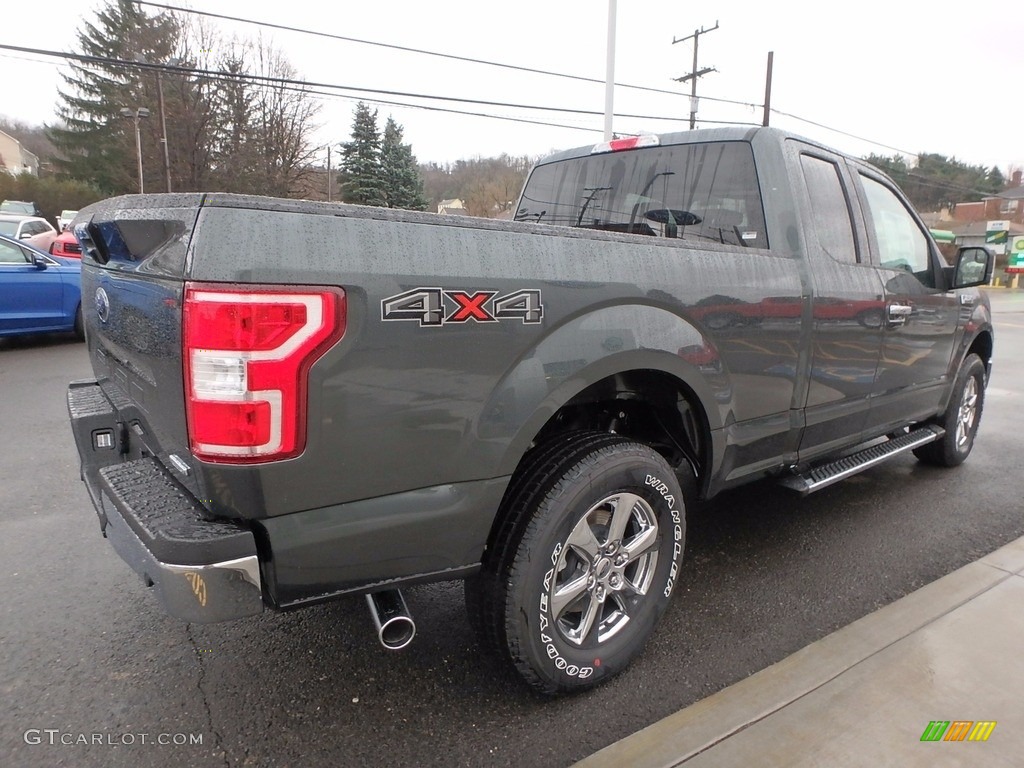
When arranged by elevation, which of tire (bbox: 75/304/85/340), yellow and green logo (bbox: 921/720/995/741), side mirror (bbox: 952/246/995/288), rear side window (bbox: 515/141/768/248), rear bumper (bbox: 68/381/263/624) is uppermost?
rear side window (bbox: 515/141/768/248)

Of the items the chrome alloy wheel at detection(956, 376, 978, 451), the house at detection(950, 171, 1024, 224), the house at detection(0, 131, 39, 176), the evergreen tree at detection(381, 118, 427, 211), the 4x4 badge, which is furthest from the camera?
the house at detection(0, 131, 39, 176)

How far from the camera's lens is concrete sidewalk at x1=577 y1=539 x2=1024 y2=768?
2023mm

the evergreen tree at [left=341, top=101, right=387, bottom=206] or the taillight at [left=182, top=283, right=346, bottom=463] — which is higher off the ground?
the evergreen tree at [left=341, top=101, right=387, bottom=206]

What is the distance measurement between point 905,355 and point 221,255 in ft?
11.9

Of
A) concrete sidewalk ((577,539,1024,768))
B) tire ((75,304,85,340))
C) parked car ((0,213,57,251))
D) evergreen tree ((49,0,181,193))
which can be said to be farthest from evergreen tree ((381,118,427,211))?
concrete sidewalk ((577,539,1024,768))

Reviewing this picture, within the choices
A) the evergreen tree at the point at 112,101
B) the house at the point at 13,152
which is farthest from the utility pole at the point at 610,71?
the house at the point at 13,152

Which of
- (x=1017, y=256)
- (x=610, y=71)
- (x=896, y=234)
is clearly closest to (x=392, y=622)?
(x=896, y=234)

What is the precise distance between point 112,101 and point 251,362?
48.3 m

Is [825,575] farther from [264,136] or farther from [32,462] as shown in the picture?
[264,136]

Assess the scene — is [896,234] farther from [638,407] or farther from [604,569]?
[604,569]

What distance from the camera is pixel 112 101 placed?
4028 centimetres

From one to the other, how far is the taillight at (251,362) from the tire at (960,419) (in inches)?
180

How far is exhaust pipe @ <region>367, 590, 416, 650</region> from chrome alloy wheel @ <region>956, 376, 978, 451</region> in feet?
14.6

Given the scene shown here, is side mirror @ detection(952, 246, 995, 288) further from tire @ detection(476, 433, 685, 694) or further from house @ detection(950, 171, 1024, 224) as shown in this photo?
house @ detection(950, 171, 1024, 224)
